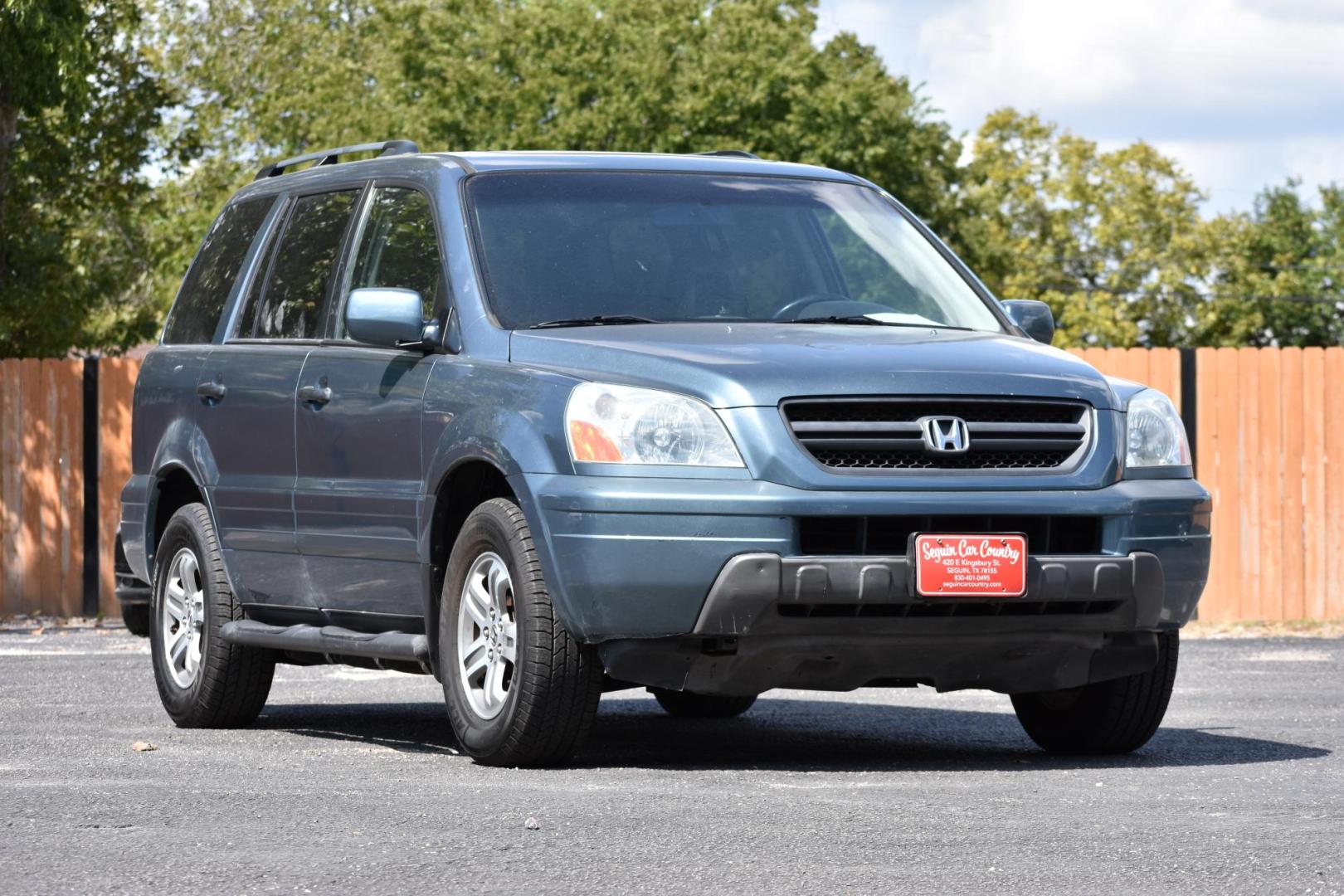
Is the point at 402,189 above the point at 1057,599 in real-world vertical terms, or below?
above

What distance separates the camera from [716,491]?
6793 mm

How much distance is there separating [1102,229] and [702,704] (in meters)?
70.9

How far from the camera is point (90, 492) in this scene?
56.4 feet

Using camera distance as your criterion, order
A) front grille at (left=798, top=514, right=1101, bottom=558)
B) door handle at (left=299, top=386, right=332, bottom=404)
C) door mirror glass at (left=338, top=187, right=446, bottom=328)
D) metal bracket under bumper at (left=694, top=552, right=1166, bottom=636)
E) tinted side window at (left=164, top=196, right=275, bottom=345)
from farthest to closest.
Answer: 1. tinted side window at (left=164, top=196, right=275, bottom=345)
2. door handle at (left=299, top=386, right=332, bottom=404)
3. door mirror glass at (left=338, top=187, right=446, bottom=328)
4. front grille at (left=798, top=514, right=1101, bottom=558)
5. metal bracket under bumper at (left=694, top=552, right=1166, bottom=636)

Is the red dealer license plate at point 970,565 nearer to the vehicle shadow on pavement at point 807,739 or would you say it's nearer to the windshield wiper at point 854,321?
the vehicle shadow on pavement at point 807,739

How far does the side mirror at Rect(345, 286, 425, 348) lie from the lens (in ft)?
25.1

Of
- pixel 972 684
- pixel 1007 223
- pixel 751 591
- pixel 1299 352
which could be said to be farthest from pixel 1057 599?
pixel 1007 223

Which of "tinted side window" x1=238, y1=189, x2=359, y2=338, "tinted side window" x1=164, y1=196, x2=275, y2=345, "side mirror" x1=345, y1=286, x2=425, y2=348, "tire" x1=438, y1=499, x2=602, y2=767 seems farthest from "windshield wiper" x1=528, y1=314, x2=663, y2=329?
"tinted side window" x1=164, y1=196, x2=275, y2=345

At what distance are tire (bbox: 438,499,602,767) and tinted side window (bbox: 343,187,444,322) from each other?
1.02m

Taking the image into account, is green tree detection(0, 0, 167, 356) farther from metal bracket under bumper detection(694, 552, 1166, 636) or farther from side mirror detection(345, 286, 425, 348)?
metal bracket under bumper detection(694, 552, 1166, 636)

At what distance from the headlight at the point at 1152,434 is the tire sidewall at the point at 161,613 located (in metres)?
3.57

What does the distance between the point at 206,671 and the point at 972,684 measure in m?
3.17

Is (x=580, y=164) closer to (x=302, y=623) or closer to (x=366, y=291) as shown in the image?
(x=366, y=291)

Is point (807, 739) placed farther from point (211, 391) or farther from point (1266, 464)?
point (1266, 464)
